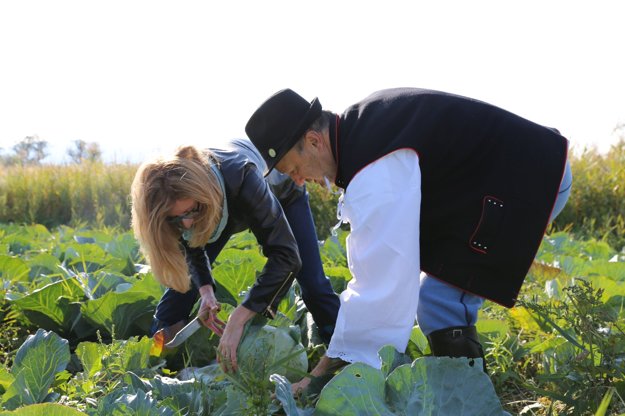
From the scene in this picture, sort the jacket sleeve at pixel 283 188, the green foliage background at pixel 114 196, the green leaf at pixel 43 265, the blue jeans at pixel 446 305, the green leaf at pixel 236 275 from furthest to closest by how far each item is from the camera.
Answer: the green foliage background at pixel 114 196 < the green leaf at pixel 43 265 < the green leaf at pixel 236 275 < the jacket sleeve at pixel 283 188 < the blue jeans at pixel 446 305

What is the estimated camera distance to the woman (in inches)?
85.1

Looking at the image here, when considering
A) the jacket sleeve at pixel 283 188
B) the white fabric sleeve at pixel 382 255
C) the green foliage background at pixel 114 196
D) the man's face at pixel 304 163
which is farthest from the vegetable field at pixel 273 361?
the green foliage background at pixel 114 196

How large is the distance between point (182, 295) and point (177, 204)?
28.0 inches

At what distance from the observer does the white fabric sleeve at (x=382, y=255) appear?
1.81 meters

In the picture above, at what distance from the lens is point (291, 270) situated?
2.32 metres

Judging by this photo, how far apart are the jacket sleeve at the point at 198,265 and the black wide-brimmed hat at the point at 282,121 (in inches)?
26.0

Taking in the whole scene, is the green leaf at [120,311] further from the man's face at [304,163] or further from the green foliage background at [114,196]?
the green foliage background at [114,196]

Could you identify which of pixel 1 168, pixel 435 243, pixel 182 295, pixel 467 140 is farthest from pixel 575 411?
pixel 1 168

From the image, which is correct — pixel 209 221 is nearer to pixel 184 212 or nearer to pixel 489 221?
pixel 184 212

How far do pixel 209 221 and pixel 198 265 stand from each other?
1.24 ft

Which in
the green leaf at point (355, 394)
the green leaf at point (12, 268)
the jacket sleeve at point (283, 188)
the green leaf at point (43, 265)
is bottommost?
the green leaf at point (43, 265)

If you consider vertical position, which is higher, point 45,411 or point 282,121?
point 282,121

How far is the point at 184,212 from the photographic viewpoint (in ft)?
7.31

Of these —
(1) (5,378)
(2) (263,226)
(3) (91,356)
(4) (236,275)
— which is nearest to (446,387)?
(2) (263,226)
